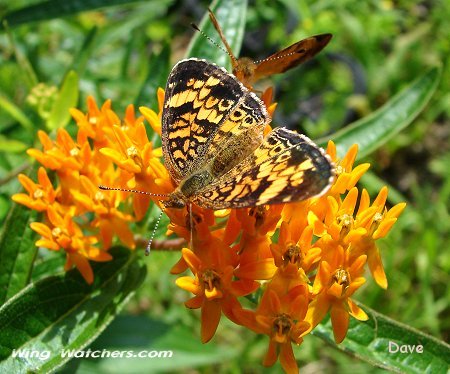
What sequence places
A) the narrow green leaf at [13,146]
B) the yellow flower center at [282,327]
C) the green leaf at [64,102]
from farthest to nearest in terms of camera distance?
1. the narrow green leaf at [13,146]
2. the green leaf at [64,102]
3. the yellow flower center at [282,327]

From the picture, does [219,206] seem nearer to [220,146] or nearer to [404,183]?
[220,146]

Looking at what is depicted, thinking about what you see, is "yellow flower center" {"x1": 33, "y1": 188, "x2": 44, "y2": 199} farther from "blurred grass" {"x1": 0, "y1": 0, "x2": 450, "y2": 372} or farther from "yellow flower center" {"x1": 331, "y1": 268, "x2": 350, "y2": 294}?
"yellow flower center" {"x1": 331, "y1": 268, "x2": 350, "y2": 294}

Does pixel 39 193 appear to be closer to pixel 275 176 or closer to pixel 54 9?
pixel 275 176

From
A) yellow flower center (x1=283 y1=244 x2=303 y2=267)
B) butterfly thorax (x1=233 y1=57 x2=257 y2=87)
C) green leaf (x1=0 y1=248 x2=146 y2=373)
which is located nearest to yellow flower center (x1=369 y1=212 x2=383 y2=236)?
yellow flower center (x1=283 y1=244 x2=303 y2=267)

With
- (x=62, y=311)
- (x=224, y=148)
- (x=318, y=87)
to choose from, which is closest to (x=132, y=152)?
(x=224, y=148)

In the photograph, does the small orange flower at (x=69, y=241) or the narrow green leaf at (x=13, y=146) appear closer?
the small orange flower at (x=69, y=241)

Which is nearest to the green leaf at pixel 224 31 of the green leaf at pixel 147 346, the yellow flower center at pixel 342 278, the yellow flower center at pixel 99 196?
the yellow flower center at pixel 99 196

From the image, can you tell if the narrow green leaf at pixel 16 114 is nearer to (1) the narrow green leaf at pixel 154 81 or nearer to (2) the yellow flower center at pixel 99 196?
(1) the narrow green leaf at pixel 154 81
